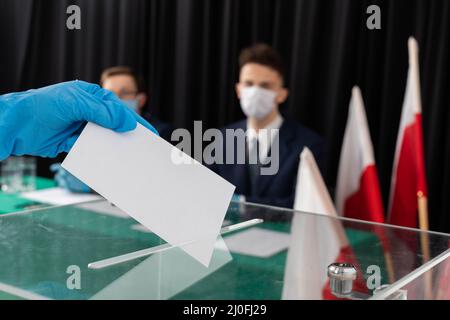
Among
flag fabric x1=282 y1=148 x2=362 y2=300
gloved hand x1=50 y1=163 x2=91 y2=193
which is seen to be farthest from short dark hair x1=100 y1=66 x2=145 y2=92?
flag fabric x1=282 y1=148 x2=362 y2=300

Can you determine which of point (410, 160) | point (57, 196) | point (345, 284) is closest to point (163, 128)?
point (57, 196)

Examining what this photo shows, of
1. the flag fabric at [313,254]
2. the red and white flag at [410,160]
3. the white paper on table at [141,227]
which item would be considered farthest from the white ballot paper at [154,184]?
the red and white flag at [410,160]

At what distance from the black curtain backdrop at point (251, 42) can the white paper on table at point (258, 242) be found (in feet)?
5.98

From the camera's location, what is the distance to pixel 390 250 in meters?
0.98

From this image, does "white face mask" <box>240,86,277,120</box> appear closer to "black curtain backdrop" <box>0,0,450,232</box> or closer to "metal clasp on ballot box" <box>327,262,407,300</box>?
"black curtain backdrop" <box>0,0,450,232</box>

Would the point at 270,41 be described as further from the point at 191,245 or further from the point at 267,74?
the point at 191,245

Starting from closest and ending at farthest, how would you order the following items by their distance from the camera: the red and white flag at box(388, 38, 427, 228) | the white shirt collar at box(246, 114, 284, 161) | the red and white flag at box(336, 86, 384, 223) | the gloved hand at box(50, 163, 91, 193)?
the red and white flag at box(388, 38, 427, 228), the red and white flag at box(336, 86, 384, 223), the white shirt collar at box(246, 114, 284, 161), the gloved hand at box(50, 163, 91, 193)

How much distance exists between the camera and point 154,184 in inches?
32.2

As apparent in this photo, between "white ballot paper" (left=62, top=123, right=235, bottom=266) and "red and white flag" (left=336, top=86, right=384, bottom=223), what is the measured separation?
1.82 meters

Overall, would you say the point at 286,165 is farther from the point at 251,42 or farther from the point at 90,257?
the point at 90,257

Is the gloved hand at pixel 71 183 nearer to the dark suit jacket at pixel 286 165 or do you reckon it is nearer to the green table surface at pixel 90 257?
the dark suit jacket at pixel 286 165

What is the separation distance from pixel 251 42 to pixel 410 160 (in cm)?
125

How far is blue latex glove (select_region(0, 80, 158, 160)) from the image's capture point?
2.79 feet

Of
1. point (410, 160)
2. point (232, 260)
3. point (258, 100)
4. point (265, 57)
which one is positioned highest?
point (265, 57)
